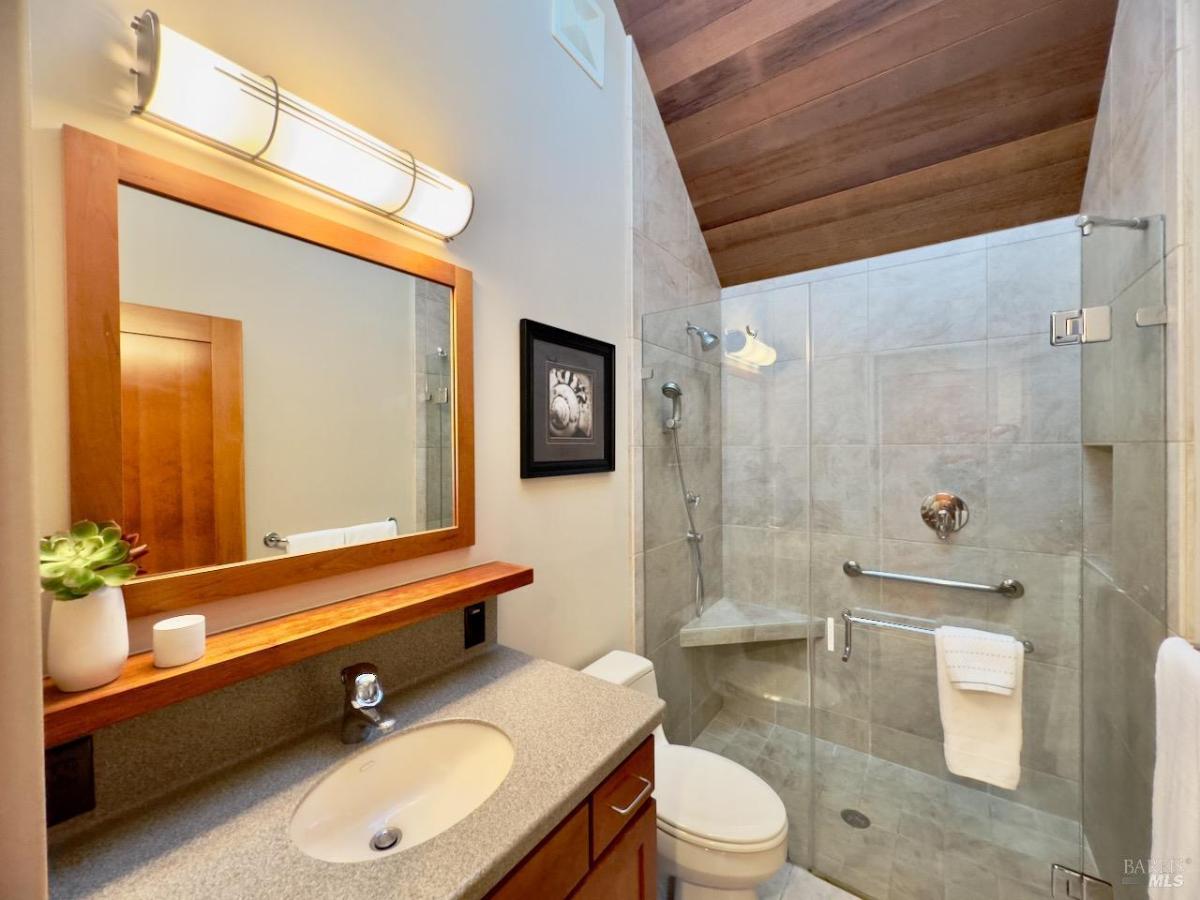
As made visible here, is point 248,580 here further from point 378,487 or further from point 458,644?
point 458,644

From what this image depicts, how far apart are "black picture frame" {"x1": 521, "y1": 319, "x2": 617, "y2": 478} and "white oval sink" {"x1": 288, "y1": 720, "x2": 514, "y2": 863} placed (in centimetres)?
74

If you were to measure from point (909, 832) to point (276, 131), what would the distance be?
112 inches

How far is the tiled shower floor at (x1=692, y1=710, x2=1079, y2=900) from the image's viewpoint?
1.62m

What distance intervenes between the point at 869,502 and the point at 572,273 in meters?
1.61

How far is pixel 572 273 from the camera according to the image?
1702mm

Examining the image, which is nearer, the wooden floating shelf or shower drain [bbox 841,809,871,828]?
the wooden floating shelf

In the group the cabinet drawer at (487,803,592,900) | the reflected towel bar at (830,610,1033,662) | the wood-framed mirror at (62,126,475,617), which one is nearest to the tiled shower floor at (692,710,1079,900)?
the reflected towel bar at (830,610,1033,662)

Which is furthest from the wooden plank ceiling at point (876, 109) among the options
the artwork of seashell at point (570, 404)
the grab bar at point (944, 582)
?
the grab bar at point (944, 582)

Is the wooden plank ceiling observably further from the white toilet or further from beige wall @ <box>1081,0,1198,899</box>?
the white toilet

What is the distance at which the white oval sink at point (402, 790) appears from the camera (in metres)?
0.83

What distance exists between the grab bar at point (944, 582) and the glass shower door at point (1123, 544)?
0.20 metres

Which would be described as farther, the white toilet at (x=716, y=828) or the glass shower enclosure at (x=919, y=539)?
the glass shower enclosure at (x=919, y=539)

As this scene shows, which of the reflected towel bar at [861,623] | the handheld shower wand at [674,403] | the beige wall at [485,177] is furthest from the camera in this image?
the handheld shower wand at [674,403]

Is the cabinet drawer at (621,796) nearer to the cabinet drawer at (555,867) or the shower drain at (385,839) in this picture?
the cabinet drawer at (555,867)
